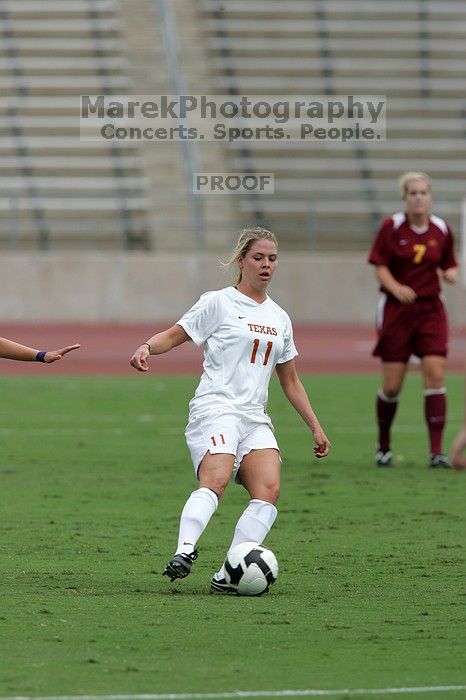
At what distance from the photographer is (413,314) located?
12867 mm

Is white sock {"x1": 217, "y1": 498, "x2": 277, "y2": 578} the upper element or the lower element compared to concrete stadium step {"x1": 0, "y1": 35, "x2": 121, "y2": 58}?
lower

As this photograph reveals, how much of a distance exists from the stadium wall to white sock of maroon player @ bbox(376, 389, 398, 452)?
589 inches

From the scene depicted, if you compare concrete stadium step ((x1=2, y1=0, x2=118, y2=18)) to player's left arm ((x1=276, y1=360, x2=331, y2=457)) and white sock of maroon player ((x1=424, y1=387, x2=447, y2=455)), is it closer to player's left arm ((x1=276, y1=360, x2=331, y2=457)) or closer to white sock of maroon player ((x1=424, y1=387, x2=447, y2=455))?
white sock of maroon player ((x1=424, y1=387, x2=447, y2=455))

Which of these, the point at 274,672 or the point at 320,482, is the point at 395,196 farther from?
the point at 274,672

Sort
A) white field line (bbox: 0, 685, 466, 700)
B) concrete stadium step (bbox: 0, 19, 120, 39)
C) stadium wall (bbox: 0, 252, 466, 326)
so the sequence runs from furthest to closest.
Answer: concrete stadium step (bbox: 0, 19, 120, 39) → stadium wall (bbox: 0, 252, 466, 326) → white field line (bbox: 0, 685, 466, 700)

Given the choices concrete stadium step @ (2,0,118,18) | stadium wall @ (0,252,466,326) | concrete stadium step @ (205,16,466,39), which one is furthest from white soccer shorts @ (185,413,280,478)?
concrete stadium step @ (2,0,118,18)

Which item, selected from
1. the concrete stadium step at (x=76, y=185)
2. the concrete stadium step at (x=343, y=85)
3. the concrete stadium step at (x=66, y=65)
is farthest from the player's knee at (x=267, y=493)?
the concrete stadium step at (x=66, y=65)

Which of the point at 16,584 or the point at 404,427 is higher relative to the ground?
the point at 16,584

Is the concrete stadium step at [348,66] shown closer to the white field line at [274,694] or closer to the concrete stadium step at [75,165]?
the concrete stadium step at [75,165]

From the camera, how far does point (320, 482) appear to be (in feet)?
39.1

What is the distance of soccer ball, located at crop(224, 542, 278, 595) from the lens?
23.9ft

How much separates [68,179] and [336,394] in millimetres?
13802

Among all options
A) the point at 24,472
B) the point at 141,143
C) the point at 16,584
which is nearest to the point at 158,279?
the point at 141,143

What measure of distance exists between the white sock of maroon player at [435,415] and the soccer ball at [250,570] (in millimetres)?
5726
